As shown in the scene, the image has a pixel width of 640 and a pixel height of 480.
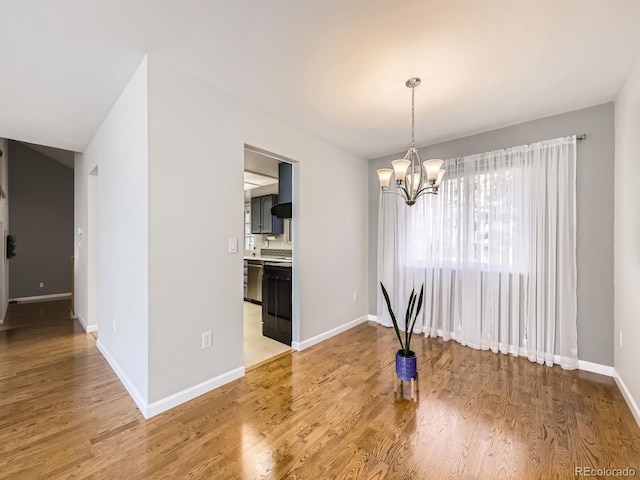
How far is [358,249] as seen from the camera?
4.14 m

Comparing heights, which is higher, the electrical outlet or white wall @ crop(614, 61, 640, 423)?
white wall @ crop(614, 61, 640, 423)

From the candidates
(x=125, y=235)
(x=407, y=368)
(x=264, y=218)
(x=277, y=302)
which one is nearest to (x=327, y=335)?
(x=277, y=302)

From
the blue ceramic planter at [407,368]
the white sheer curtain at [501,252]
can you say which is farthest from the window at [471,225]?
the blue ceramic planter at [407,368]

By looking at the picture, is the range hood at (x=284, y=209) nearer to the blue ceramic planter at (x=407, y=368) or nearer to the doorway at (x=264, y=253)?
Result: the doorway at (x=264, y=253)

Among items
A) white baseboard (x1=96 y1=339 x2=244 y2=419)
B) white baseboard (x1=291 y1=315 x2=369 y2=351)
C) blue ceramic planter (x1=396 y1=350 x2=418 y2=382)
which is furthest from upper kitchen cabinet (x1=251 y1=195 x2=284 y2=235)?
blue ceramic planter (x1=396 y1=350 x2=418 y2=382)

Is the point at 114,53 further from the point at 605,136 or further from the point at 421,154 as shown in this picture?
the point at 605,136

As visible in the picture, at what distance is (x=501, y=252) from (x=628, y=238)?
101cm

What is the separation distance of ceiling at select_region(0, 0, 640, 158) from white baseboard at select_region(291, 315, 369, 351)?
2.51 m

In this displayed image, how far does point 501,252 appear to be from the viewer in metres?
3.04

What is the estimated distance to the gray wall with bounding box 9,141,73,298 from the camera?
19.2ft

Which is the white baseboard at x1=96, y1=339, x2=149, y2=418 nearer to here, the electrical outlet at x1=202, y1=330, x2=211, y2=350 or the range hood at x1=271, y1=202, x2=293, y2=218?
the electrical outlet at x1=202, y1=330, x2=211, y2=350

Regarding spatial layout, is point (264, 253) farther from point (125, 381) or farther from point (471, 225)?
point (471, 225)

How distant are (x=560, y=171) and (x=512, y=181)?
392 millimetres

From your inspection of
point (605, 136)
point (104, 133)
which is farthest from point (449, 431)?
point (104, 133)
